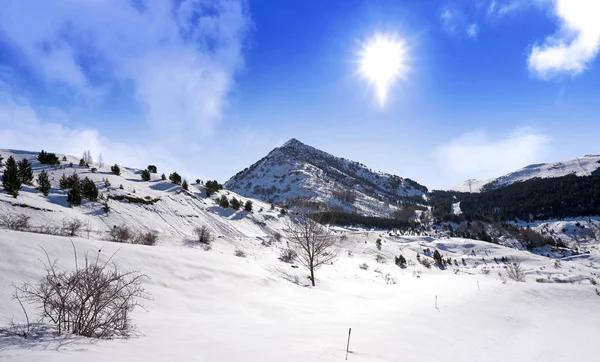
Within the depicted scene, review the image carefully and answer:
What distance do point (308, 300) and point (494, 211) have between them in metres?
221

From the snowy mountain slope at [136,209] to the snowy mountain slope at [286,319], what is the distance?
1321 centimetres

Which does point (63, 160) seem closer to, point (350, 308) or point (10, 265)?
point (10, 265)

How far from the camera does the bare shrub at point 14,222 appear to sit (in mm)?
14243

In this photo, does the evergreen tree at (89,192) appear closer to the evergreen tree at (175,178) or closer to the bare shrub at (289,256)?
the evergreen tree at (175,178)

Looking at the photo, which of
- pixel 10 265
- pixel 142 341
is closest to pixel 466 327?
pixel 142 341

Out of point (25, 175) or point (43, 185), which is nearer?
point (43, 185)

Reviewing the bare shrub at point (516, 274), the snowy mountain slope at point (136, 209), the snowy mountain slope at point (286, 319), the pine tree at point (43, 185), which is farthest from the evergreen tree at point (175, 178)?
the bare shrub at point (516, 274)

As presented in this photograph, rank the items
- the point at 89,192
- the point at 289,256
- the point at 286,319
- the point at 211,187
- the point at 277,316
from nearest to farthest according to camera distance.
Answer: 1. the point at 286,319
2. the point at 277,316
3. the point at 89,192
4. the point at 289,256
5. the point at 211,187

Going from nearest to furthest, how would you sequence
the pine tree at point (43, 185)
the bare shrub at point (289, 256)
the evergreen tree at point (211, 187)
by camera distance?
1. the pine tree at point (43, 185)
2. the bare shrub at point (289, 256)
3. the evergreen tree at point (211, 187)

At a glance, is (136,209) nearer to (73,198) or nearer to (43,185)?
(73,198)

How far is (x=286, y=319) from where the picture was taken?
8797 mm

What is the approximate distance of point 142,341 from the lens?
4.81m

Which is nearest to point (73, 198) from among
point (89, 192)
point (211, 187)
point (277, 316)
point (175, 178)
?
point (89, 192)

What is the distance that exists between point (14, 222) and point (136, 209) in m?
13.5
